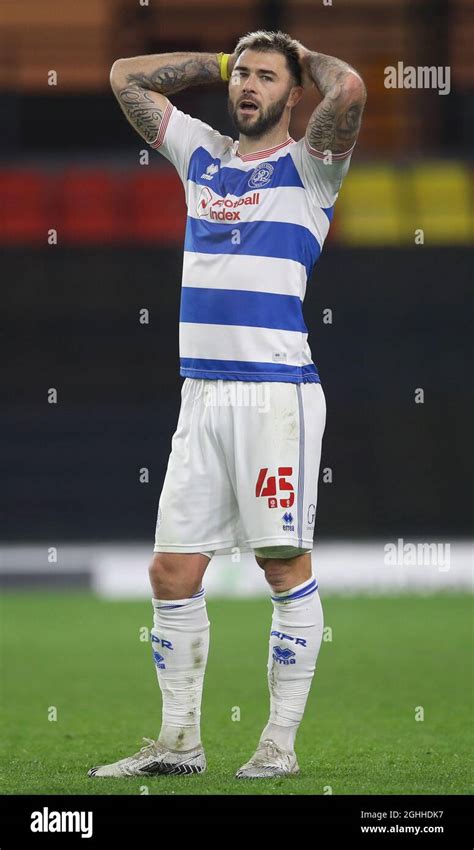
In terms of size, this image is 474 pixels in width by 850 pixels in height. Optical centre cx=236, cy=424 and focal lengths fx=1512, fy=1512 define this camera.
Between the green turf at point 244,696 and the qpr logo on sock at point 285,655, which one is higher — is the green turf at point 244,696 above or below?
below

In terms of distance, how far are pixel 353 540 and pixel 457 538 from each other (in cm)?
82

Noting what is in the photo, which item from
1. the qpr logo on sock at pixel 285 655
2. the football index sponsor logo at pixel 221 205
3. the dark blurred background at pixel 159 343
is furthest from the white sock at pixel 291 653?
the dark blurred background at pixel 159 343

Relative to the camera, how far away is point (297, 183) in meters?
4.77

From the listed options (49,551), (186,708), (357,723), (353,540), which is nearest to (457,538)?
(353,540)

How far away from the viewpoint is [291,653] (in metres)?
4.75

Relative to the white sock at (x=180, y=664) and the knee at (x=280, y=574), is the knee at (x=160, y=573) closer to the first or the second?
the white sock at (x=180, y=664)

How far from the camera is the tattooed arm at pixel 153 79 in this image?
503cm

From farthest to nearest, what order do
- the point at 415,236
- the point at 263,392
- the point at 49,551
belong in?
the point at 415,236 → the point at 49,551 → the point at 263,392

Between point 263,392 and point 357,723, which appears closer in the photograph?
point 263,392

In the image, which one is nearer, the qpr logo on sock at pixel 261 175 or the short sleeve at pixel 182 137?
the qpr logo on sock at pixel 261 175

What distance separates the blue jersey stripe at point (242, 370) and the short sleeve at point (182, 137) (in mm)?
655
